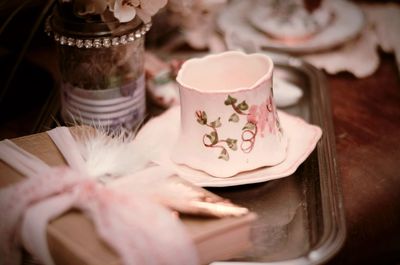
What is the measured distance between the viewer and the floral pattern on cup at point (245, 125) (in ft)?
1.70

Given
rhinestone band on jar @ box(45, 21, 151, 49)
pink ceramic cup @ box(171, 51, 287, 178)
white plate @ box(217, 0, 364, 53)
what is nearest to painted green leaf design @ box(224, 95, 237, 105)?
pink ceramic cup @ box(171, 51, 287, 178)

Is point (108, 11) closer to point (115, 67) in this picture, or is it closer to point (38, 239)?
point (115, 67)

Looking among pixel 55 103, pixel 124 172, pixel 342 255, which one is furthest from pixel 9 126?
pixel 342 255

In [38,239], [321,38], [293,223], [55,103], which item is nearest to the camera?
[38,239]

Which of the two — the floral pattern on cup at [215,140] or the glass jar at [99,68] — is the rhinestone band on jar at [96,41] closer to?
the glass jar at [99,68]

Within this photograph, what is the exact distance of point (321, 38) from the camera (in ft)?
2.70

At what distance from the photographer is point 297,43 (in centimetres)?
81

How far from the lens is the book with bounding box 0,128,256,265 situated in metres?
0.39

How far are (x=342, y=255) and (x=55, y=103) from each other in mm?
342

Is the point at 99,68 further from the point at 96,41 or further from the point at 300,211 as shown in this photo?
the point at 300,211

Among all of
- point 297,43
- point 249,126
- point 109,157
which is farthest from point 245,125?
point 297,43

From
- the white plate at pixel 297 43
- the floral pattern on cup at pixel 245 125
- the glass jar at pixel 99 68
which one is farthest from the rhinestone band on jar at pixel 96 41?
the white plate at pixel 297 43

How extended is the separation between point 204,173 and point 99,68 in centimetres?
15

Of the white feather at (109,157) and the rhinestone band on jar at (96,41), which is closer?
the white feather at (109,157)
